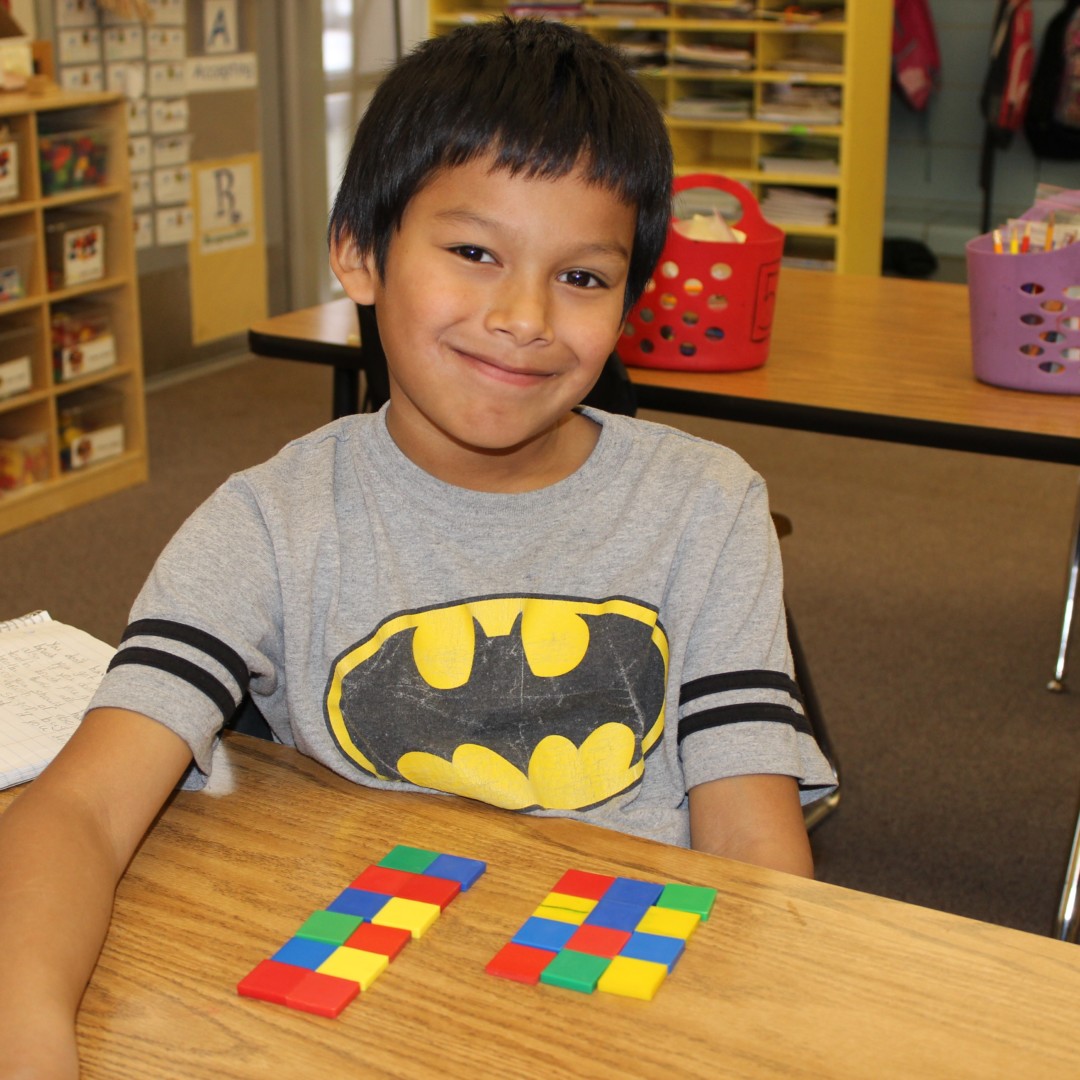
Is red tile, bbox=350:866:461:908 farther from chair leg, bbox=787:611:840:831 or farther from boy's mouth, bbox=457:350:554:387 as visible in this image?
chair leg, bbox=787:611:840:831

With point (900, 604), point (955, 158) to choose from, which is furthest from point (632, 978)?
point (955, 158)

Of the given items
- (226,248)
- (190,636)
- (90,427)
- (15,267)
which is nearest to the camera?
(190,636)

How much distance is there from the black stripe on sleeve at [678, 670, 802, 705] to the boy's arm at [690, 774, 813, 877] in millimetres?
62

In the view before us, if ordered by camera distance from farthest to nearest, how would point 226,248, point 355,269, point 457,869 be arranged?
point 226,248
point 355,269
point 457,869

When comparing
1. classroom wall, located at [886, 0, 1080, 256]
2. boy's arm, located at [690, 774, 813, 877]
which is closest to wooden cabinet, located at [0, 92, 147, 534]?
boy's arm, located at [690, 774, 813, 877]

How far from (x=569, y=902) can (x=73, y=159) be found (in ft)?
10.2

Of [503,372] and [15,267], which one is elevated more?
[503,372]

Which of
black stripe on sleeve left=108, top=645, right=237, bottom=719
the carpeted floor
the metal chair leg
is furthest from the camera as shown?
the metal chair leg

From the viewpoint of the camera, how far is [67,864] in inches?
29.5

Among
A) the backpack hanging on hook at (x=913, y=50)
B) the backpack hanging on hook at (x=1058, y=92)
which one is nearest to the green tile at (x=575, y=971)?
the backpack hanging on hook at (x=1058, y=92)

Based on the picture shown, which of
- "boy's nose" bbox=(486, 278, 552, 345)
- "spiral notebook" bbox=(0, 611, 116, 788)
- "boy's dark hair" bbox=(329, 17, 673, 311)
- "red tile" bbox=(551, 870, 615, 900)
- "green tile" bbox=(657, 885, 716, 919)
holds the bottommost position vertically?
"spiral notebook" bbox=(0, 611, 116, 788)

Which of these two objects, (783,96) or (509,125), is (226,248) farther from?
(509,125)

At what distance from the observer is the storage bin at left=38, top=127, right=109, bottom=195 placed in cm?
337

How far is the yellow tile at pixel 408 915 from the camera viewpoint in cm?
73
